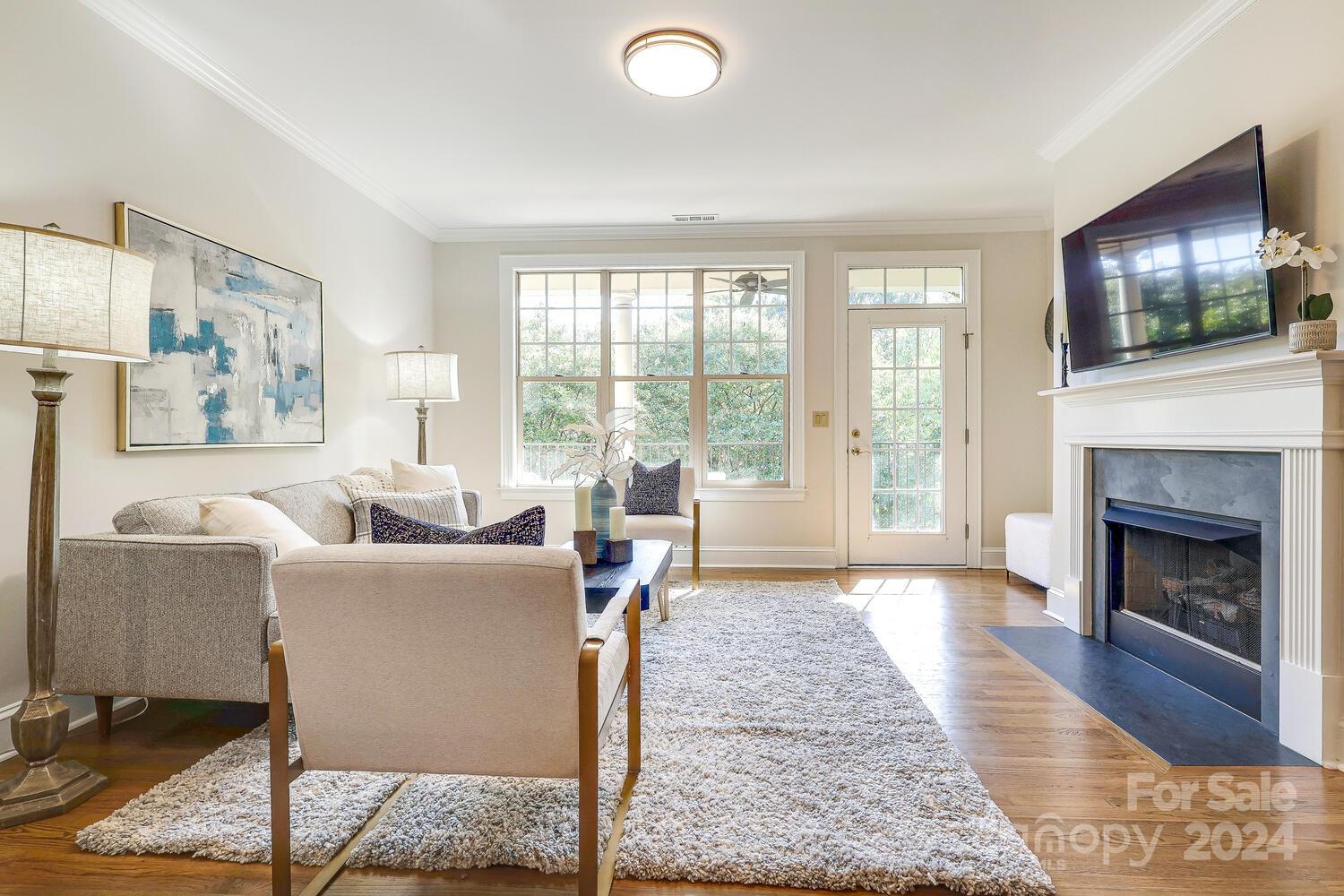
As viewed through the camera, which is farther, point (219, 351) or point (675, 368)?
point (675, 368)

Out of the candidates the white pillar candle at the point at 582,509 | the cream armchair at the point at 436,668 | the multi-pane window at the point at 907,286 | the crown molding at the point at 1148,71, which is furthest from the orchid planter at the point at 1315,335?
the multi-pane window at the point at 907,286

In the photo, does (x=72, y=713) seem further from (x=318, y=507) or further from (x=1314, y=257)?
(x=1314, y=257)

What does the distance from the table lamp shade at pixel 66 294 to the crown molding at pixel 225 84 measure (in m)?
1.24

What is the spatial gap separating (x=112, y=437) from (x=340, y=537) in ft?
3.24

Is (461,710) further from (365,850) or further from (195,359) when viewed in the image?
(195,359)

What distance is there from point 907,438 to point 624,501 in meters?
2.18

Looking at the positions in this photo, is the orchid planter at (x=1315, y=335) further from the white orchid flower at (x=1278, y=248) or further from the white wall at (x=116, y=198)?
the white wall at (x=116, y=198)

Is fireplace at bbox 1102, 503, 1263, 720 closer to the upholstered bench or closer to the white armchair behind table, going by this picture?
the upholstered bench

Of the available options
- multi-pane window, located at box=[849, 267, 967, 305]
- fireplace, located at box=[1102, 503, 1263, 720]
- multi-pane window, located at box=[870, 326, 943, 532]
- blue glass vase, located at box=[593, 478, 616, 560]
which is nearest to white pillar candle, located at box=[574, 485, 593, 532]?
blue glass vase, located at box=[593, 478, 616, 560]

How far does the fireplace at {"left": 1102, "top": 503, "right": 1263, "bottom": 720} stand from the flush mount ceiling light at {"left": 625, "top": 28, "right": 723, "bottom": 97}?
2625mm

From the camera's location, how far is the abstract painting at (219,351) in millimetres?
2586

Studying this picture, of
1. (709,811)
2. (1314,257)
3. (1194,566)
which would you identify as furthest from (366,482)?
(1314,257)

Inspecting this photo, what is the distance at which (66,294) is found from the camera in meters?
1.72

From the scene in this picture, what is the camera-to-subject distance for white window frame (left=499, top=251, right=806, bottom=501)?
202 inches
